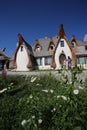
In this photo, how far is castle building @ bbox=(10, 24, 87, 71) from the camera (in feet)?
126

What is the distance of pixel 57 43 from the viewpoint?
38938mm

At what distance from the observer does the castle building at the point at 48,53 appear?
38.5 m

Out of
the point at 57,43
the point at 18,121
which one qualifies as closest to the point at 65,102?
the point at 18,121

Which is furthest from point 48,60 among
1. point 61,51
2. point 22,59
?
point 22,59

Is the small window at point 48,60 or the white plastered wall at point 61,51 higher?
the white plastered wall at point 61,51

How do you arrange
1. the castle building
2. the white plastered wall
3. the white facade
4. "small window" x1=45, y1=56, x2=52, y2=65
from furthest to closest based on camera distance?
the white facade < "small window" x1=45, y1=56, x2=52, y2=65 < the white plastered wall < the castle building

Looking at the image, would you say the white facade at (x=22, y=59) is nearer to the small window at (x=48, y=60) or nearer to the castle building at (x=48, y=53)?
the castle building at (x=48, y=53)

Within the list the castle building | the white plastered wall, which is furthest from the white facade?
the white plastered wall

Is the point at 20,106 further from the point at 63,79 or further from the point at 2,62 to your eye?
the point at 2,62

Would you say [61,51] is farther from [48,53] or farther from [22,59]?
[22,59]

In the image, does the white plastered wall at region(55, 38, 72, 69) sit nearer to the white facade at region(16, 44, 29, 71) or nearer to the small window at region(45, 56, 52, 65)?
the small window at region(45, 56, 52, 65)

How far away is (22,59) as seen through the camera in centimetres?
4119

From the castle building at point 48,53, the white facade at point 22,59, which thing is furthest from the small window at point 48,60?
the white facade at point 22,59

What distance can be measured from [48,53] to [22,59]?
15.9ft
